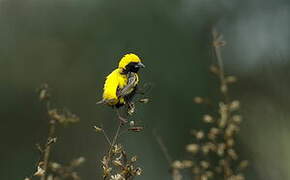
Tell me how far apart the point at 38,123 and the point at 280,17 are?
310cm

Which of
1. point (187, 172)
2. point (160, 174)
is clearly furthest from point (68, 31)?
point (187, 172)

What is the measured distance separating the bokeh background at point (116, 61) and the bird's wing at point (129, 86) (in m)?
2.99

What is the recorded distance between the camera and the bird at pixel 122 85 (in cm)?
229

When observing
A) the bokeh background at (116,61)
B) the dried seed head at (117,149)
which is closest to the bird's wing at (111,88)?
the dried seed head at (117,149)

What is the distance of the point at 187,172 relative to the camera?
5301 mm

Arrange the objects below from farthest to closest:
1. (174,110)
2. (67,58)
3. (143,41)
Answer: (67,58) < (143,41) < (174,110)

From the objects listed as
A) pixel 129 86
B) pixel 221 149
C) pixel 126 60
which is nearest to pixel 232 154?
pixel 221 149

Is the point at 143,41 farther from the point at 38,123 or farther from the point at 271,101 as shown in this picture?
the point at 271,101

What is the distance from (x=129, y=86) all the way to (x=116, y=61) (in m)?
5.41

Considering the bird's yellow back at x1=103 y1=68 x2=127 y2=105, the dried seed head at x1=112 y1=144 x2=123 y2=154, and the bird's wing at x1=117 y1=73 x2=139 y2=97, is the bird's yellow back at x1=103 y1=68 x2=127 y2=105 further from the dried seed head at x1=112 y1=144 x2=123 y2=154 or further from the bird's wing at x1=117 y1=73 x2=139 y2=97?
→ the dried seed head at x1=112 y1=144 x2=123 y2=154

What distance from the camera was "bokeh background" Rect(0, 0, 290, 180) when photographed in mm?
6559

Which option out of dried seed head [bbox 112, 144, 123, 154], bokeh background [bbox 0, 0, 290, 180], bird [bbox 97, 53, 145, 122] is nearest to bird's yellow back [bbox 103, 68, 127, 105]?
bird [bbox 97, 53, 145, 122]

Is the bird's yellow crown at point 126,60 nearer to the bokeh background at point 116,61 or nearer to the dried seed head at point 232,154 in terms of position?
the dried seed head at point 232,154

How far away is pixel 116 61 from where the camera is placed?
771 cm
